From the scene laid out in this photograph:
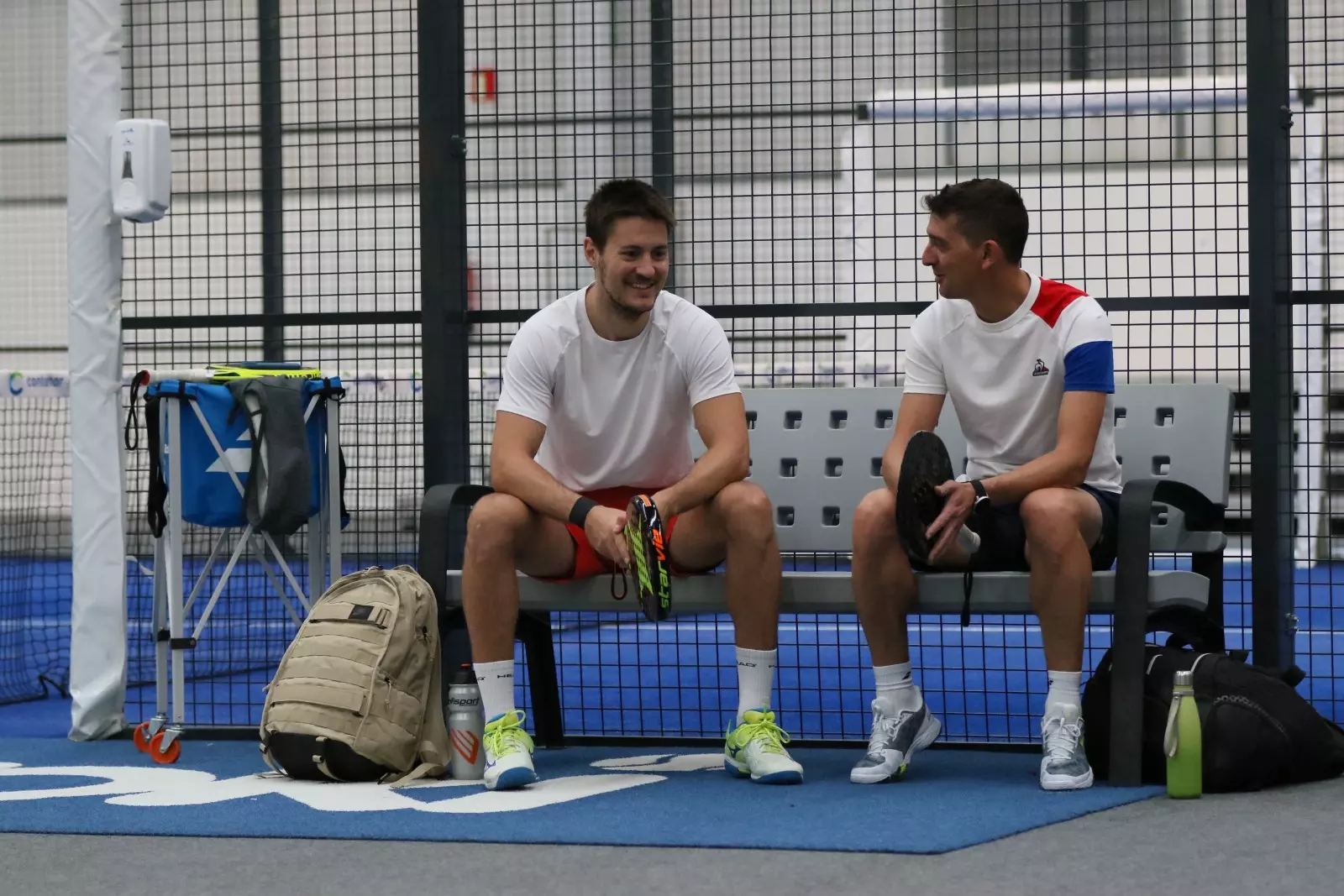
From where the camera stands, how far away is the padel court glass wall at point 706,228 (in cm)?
459

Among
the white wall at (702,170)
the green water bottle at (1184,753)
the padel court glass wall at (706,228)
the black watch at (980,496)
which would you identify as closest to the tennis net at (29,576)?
the padel court glass wall at (706,228)

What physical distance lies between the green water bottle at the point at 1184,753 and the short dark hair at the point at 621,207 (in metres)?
1.58

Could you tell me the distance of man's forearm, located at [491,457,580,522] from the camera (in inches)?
150

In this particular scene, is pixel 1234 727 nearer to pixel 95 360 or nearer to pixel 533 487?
pixel 533 487

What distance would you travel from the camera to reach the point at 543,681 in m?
4.46

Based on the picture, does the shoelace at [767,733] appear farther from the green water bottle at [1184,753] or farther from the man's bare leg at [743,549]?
the green water bottle at [1184,753]

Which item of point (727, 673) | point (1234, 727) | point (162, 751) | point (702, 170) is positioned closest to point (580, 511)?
point (162, 751)

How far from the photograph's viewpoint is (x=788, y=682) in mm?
5969

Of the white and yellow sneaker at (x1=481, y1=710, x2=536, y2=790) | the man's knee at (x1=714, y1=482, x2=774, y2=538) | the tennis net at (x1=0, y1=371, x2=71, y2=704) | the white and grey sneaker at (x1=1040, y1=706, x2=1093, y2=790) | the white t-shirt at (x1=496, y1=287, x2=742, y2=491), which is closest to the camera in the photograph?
the white and grey sneaker at (x1=1040, y1=706, x2=1093, y2=790)

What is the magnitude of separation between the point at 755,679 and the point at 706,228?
18.0ft

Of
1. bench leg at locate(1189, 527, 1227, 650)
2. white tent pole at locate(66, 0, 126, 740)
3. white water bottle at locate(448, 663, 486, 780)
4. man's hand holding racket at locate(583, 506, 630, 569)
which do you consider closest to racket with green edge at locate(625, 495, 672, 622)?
man's hand holding racket at locate(583, 506, 630, 569)

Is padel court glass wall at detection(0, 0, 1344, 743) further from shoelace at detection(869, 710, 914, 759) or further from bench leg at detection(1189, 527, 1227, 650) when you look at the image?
shoelace at detection(869, 710, 914, 759)

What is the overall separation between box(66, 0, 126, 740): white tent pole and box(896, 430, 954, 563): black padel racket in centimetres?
226

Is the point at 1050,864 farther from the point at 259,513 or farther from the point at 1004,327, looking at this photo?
the point at 259,513
